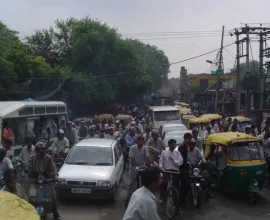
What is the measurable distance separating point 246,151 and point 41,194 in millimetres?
5231

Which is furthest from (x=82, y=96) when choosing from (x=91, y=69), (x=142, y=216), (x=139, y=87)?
(x=142, y=216)

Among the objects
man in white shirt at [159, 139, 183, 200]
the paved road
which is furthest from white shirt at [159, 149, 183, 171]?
the paved road

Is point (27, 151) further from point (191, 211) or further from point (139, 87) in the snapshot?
point (139, 87)

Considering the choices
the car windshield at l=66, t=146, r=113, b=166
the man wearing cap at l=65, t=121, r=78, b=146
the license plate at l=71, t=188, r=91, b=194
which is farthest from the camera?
the man wearing cap at l=65, t=121, r=78, b=146

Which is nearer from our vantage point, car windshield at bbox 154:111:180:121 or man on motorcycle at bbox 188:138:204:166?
man on motorcycle at bbox 188:138:204:166

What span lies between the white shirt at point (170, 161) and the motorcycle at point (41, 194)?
2708mm

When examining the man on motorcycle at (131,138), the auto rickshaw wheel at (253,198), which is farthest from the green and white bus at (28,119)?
the auto rickshaw wheel at (253,198)

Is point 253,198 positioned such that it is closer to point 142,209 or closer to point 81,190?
point 81,190

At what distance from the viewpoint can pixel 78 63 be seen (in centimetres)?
4097

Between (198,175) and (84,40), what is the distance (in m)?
31.6

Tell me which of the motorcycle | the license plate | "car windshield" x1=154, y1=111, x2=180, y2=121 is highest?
"car windshield" x1=154, y1=111, x2=180, y2=121

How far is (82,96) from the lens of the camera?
35062 millimetres

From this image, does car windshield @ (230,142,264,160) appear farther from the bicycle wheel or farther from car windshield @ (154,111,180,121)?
car windshield @ (154,111,180,121)

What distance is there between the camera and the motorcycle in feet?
28.2
